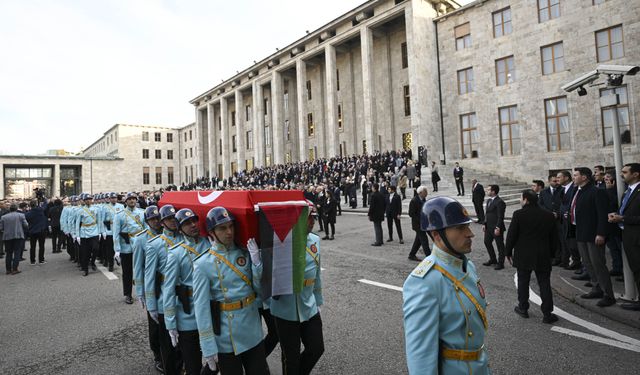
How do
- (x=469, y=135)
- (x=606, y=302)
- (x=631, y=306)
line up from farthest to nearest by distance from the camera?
1. (x=469, y=135)
2. (x=606, y=302)
3. (x=631, y=306)

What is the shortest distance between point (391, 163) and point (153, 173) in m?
54.9

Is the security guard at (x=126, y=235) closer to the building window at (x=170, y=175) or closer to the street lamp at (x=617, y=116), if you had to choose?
the street lamp at (x=617, y=116)

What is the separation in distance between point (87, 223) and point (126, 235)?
10.7 feet

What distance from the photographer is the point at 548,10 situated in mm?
22766

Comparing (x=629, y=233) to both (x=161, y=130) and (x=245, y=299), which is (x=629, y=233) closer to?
(x=245, y=299)

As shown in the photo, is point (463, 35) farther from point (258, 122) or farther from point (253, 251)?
point (253, 251)

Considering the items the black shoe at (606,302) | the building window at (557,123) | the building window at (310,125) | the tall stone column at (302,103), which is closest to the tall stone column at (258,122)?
the building window at (310,125)

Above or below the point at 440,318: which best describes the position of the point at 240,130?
above

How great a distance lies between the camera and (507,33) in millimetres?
24828

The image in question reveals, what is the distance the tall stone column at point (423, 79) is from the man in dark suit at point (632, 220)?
934 inches

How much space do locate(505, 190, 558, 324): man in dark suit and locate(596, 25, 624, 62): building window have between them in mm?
21757

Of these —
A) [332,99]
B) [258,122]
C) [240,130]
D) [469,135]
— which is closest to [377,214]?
[469,135]

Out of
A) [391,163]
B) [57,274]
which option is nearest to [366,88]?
[391,163]

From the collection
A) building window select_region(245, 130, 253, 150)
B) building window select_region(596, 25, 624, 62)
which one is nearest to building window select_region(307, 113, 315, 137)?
building window select_region(245, 130, 253, 150)
